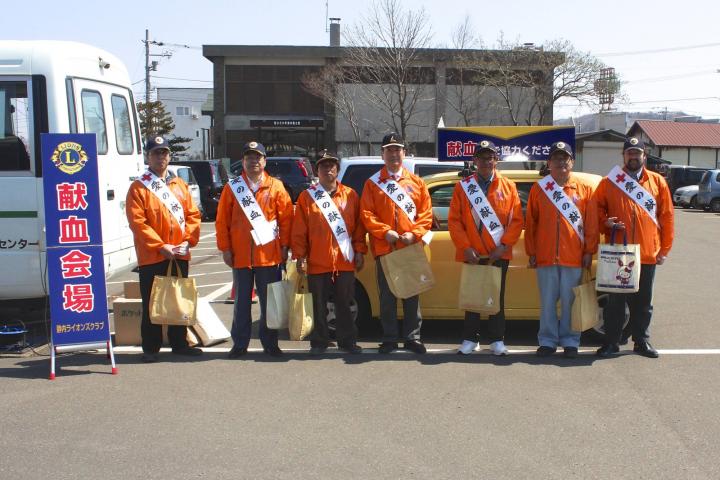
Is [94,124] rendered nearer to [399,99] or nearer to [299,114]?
[399,99]

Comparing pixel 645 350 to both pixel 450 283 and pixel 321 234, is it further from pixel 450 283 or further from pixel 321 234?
pixel 321 234

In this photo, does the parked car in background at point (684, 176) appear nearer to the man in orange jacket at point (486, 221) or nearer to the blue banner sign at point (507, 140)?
the blue banner sign at point (507, 140)

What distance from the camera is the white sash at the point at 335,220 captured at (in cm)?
649

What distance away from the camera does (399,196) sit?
21.2ft

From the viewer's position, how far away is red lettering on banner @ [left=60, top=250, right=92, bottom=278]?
20.3 feet

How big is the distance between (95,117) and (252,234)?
2.35m

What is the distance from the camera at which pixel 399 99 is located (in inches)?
1449

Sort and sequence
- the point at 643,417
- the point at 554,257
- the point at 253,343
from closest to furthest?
1. the point at 643,417
2. the point at 554,257
3. the point at 253,343

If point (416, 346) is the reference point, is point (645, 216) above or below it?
above

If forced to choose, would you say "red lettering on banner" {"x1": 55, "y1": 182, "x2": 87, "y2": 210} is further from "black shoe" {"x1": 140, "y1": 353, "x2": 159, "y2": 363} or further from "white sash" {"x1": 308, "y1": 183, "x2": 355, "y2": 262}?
"white sash" {"x1": 308, "y1": 183, "x2": 355, "y2": 262}

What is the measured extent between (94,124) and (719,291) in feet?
27.9

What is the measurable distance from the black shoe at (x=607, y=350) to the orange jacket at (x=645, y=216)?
823 mm

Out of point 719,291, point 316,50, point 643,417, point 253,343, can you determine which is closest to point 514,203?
point 643,417

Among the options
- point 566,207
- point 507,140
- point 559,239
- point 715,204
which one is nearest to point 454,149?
point 507,140
